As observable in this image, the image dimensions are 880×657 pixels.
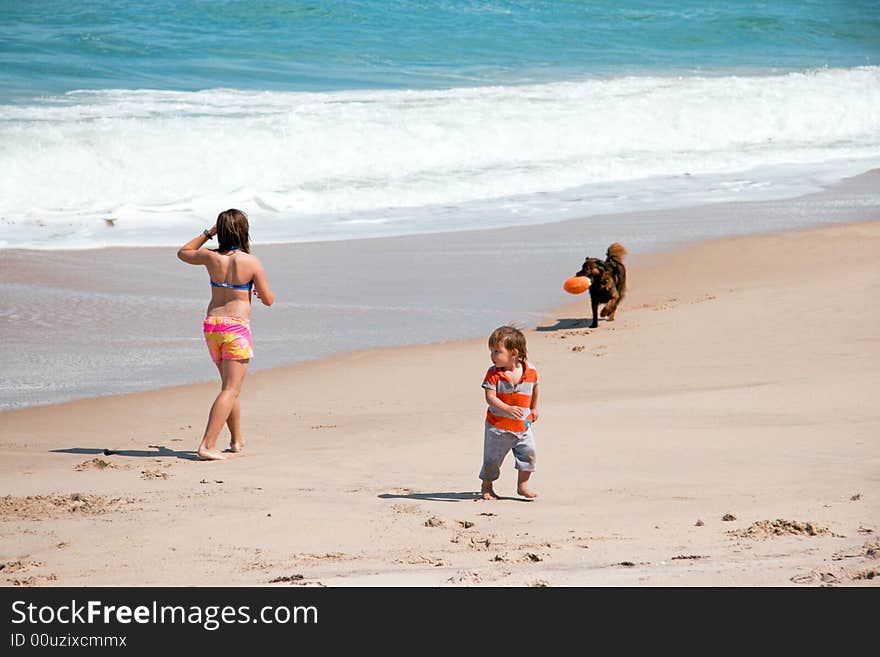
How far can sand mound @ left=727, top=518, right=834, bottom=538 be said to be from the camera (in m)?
4.94

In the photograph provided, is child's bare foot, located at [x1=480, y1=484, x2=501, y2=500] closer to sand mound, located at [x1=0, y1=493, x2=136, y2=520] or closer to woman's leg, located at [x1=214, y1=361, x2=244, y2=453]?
sand mound, located at [x1=0, y1=493, x2=136, y2=520]

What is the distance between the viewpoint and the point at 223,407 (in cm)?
731

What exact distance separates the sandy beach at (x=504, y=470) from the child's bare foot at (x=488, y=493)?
0.07 meters

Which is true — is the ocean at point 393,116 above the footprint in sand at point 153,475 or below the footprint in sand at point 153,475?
above

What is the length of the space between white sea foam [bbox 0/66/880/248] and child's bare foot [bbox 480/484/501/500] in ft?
30.0

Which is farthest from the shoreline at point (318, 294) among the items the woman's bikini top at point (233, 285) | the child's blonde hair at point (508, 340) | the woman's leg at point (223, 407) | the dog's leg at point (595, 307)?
the child's blonde hair at point (508, 340)

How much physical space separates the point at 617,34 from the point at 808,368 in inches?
1137

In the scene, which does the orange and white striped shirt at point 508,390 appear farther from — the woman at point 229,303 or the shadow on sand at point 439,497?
the woman at point 229,303

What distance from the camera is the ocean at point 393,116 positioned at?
685 inches

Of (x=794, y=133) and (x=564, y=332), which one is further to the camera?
(x=794, y=133)

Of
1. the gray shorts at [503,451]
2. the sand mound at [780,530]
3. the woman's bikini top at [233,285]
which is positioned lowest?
the sand mound at [780,530]
